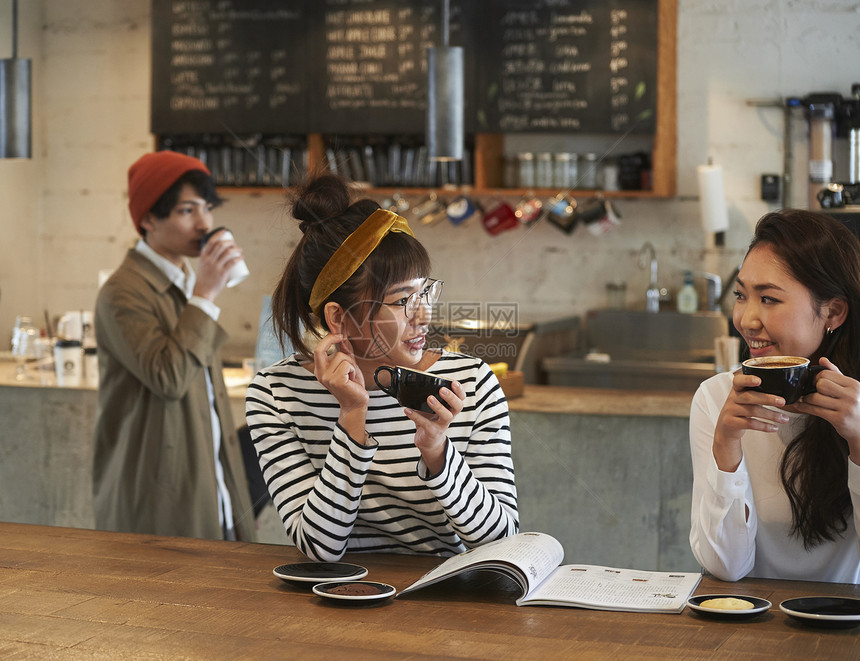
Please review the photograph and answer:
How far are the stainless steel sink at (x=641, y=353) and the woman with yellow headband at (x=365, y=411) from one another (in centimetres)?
273

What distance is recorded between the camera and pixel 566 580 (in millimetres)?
1418

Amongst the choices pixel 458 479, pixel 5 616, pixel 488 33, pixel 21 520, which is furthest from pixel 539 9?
pixel 5 616

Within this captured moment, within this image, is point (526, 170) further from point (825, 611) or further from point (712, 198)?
point (825, 611)

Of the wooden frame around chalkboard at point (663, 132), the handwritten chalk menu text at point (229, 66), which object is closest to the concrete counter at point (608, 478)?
the wooden frame around chalkboard at point (663, 132)

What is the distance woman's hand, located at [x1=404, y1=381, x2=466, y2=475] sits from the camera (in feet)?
4.73

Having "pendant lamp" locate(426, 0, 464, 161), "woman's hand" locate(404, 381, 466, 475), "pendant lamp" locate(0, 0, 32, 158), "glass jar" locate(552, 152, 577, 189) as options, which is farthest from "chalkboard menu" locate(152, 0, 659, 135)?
"woman's hand" locate(404, 381, 466, 475)

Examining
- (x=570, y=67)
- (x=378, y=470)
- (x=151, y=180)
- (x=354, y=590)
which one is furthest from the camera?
(x=570, y=67)

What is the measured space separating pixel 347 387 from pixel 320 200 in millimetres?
376

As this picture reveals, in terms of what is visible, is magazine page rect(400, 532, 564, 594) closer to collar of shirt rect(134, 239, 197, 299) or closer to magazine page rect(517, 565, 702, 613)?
magazine page rect(517, 565, 702, 613)

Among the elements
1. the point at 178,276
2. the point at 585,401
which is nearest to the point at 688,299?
the point at 585,401

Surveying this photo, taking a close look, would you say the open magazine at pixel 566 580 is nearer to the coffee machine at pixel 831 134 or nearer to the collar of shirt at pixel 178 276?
the collar of shirt at pixel 178 276

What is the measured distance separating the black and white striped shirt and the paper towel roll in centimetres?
323

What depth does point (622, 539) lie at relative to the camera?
2.90m

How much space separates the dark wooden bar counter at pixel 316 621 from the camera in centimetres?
114
